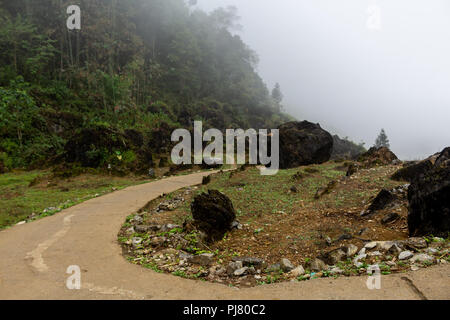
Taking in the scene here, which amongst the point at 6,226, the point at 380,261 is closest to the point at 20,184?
the point at 6,226

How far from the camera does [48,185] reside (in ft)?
46.3

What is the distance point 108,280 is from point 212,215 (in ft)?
10.9

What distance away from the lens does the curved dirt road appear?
3510mm

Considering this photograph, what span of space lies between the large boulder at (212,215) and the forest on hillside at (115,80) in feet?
44.4

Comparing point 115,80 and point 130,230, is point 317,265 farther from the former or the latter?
point 115,80

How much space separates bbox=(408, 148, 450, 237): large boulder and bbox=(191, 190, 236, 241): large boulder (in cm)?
437

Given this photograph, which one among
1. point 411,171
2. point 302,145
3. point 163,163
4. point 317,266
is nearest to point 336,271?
point 317,266

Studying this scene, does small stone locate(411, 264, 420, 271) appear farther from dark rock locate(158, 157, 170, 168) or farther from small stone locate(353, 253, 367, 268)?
dark rock locate(158, 157, 170, 168)

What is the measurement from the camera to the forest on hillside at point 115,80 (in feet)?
68.6

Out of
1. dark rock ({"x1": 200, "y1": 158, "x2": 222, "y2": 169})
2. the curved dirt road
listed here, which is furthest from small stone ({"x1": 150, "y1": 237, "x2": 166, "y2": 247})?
dark rock ({"x1": 200, "y1": 158, "x2": 222, "y2": 169})

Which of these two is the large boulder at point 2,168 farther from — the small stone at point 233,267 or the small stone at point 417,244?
the small stone at point 417,244

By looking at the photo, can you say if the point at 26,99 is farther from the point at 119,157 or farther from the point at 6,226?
the point at 6,226
